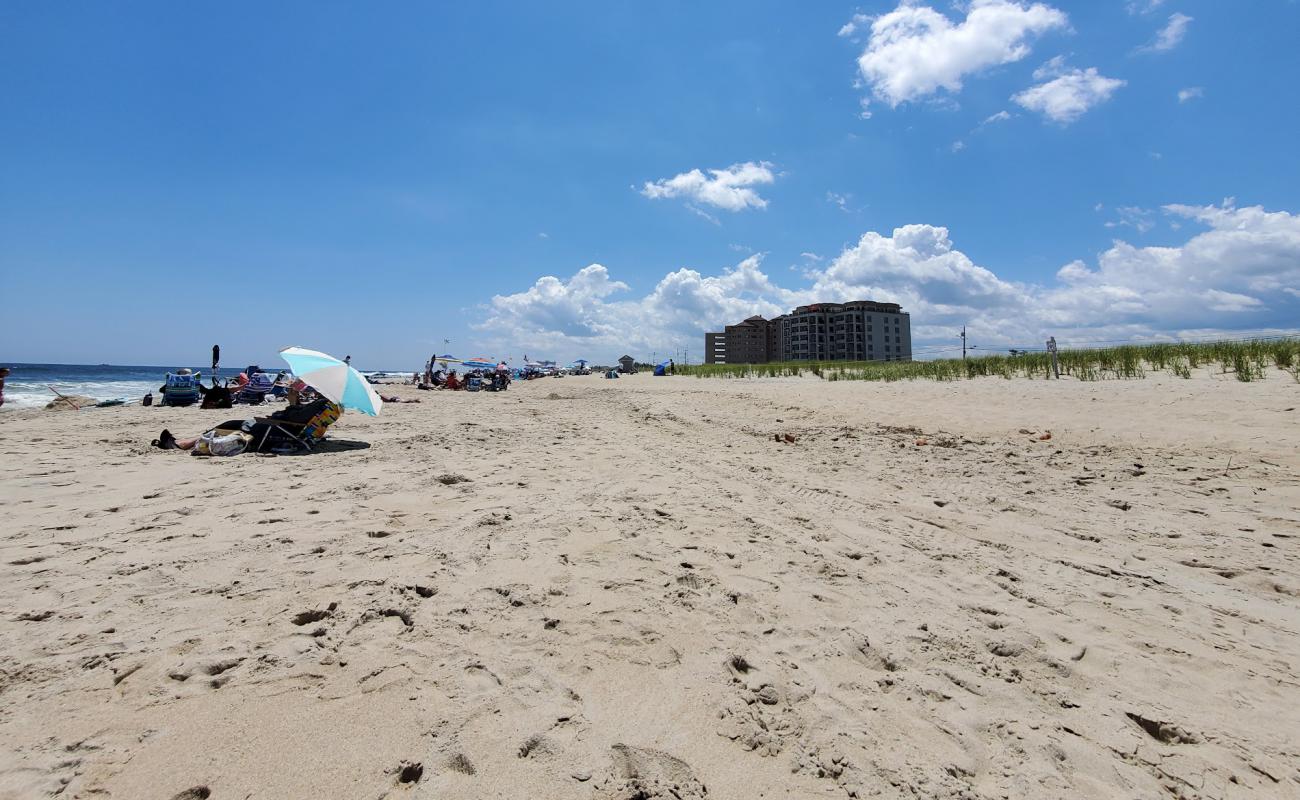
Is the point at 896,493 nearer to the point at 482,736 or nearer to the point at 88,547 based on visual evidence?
the point at 482,736

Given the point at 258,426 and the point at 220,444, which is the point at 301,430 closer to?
the point at 258,426

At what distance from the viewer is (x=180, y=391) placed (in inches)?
683

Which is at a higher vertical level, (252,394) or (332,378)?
(332,378)

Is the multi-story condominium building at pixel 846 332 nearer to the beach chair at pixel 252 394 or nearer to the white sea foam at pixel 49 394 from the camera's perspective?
the beach chair at pixel 252 394

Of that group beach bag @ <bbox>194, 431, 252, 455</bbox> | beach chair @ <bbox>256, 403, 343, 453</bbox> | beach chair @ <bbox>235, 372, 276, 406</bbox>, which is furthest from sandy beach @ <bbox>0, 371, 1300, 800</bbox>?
beach chair @ <bbox>235, 372, 276, 406</bbox>

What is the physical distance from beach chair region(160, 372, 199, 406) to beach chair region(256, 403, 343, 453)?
43.5 feet

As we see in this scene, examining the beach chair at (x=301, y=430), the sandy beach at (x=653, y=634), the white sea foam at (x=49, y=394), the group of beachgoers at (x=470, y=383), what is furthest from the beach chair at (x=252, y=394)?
the sandy beach at (x=653, y=634)

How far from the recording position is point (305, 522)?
14.4 feet

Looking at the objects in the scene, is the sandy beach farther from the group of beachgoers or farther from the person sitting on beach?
the group of beachgoers

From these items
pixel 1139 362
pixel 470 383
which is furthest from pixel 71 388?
pixel 1139 362

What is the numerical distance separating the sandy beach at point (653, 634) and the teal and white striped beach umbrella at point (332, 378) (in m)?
2.25

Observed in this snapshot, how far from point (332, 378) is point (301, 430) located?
1022mm

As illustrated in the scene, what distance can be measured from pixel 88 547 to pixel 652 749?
14.9 ft

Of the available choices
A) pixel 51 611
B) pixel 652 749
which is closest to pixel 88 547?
pixel 51 611
